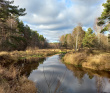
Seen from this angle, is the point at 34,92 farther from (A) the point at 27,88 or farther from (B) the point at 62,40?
(B) the point at 62,40

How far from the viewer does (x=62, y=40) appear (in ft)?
221

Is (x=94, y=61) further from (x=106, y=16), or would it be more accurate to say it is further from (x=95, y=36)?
(x=95, y=36)

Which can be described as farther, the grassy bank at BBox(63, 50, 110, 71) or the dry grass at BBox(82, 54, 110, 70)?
the grassy bank at BBox(63, 50, 110, 71)

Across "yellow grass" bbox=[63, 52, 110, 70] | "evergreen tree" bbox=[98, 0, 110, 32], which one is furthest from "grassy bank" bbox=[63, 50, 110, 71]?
"evergreen tree" bbox=[98, 0, 110, 32]

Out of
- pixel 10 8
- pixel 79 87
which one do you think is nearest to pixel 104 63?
pixel 79 87

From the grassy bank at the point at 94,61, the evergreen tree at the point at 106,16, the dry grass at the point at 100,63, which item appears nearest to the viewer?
the dry grass at the point at 100,63

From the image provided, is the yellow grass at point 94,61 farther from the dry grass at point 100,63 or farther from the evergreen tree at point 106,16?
the evergreen tree at point 106,16

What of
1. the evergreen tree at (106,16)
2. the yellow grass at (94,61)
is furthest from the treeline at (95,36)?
the yellow grass at (94,61)

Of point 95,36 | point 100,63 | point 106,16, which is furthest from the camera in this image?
point 95,36

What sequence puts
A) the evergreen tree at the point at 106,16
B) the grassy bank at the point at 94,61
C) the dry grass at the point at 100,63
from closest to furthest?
the dry grass at the point at 100,63
the grassy bank at the point at 94,61
the evergreen tree at the point at 106,16

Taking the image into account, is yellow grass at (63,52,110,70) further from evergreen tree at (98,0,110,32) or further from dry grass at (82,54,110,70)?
evergreen tree at (98,0,110,32)

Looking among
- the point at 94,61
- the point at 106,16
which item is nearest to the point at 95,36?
the point at 106,16

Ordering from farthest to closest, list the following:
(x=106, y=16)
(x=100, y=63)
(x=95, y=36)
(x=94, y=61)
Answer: (x=95, y=36) < (x=106, y=16) < (x=94, y=61) < (x=100, y=63)

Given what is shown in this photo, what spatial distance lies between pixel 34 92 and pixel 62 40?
62768mm
